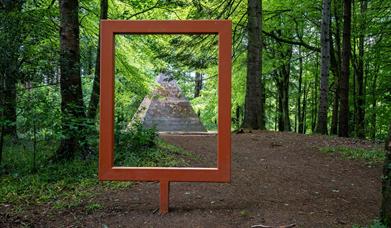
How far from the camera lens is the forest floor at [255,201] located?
4.29 meters

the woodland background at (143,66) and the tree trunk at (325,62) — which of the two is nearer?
the woodland background at (143,66)

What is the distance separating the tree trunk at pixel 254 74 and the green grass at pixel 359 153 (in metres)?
4.43

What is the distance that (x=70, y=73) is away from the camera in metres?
6.83

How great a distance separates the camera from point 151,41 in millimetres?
13039

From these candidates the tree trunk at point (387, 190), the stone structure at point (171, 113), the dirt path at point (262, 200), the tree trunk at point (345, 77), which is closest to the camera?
the tree trunk at point (387, 190)

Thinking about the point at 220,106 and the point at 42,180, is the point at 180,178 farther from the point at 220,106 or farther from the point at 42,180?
the point at 42,180

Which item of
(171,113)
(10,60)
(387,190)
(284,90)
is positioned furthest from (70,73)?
(284,90)

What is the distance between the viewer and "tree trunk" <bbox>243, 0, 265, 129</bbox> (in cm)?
1309

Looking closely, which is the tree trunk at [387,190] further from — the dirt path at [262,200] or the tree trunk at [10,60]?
the tree trunk at [10,60]

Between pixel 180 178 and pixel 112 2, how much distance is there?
365 inches

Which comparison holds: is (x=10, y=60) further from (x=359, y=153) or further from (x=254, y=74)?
(x=254, y=74)

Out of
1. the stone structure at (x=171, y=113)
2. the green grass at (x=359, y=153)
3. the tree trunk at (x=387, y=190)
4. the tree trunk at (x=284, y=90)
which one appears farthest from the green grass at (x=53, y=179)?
the tree trunk at (x=284, y=90)

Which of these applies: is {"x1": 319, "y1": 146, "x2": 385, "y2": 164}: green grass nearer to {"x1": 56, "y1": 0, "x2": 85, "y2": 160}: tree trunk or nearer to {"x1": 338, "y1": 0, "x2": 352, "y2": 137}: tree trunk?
{"x1": 338, "y1": 0, "x2": 352, "y2": 137}: tree trunk

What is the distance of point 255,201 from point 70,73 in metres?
3.98
